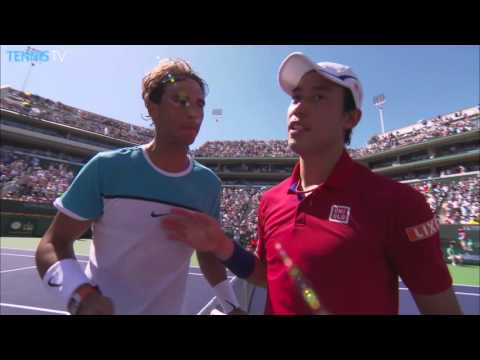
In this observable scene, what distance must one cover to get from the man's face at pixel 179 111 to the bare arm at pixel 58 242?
0.77 meters

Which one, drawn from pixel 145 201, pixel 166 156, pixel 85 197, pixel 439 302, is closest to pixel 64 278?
pixel 85 197

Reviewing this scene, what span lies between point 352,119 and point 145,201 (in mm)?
1511

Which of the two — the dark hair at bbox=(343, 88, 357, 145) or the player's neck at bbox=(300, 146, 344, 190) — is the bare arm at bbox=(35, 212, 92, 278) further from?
the dark hair at bbox=(343, 88, 357, 145)

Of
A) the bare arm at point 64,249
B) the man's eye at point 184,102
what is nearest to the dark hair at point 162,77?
the man's eye at point 184,102

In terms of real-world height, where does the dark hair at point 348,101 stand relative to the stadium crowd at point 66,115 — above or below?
below

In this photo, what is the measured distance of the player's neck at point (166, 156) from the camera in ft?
5.78

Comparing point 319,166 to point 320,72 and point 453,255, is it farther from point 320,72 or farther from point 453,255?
point 453,255

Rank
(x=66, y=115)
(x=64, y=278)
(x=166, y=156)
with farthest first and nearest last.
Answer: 1. (x=66, y=115)
2. (x=166, y=156)
3. (x=64, y=278)

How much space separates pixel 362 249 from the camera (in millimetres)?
1345

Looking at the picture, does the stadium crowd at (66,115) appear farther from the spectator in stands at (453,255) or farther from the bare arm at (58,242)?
the bare arm at (58,242)

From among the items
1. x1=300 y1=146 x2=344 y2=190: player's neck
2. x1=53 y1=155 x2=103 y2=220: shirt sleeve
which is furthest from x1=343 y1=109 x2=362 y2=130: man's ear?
x1=53 y1=155 x2=103 y2=220: shirt sleeve

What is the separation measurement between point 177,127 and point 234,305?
1324 mm
